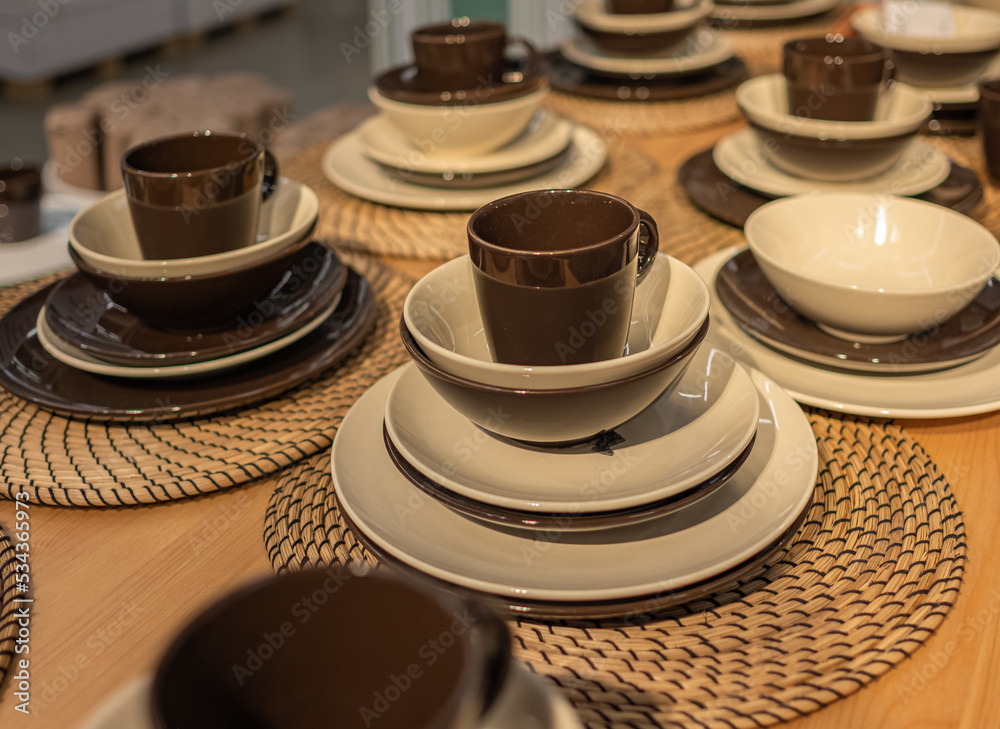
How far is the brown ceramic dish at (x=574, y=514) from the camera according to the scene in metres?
0.46

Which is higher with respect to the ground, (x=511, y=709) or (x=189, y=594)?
(x=511, y=709)

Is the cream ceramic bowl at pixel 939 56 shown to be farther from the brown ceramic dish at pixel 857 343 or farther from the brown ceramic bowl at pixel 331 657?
the brown ceramic bowl at pixel 331 657

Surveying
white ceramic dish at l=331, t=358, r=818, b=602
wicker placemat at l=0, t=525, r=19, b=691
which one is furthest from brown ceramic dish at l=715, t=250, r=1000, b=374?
wicker placemat at l=0, t=525, r=19, b=691

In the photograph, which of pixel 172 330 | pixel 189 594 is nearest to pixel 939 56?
pixel 172 330

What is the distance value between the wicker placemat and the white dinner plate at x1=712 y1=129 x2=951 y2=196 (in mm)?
809

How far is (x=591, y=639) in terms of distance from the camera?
1.57 ft

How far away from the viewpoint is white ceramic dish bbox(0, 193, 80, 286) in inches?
37.0

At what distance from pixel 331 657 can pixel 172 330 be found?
456 mm

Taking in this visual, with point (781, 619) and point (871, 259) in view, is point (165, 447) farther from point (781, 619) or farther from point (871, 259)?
point (871, 259)

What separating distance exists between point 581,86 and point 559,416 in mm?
1032

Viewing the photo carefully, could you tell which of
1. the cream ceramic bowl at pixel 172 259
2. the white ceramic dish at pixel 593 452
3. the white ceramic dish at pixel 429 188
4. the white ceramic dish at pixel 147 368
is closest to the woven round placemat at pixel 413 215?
the white ceramic dish at pixel 429 188

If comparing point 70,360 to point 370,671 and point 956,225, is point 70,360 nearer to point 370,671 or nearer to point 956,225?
point 370,671

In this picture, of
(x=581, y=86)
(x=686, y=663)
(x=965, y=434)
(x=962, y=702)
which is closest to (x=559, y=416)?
(x=686, y=663)

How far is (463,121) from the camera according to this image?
38.8 inches
